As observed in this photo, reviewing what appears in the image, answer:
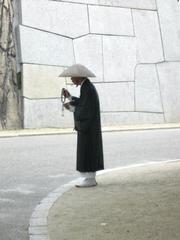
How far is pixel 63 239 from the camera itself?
6.86 metres

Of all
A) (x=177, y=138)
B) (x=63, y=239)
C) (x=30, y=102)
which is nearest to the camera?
(x=63, y=239)

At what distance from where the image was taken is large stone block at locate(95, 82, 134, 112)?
25.5 meters

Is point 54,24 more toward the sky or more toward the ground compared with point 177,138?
more toward the sky

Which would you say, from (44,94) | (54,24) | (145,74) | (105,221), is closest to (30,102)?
(44,94)

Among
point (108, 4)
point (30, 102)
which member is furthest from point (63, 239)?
point (108, 4)

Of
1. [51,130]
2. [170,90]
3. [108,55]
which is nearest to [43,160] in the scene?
[51,130]

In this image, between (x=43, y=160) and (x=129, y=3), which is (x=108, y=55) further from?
(x=43, y=160)

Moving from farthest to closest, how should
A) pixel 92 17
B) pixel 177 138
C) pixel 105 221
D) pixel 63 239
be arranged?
pixel 92 17, pixel 177 138, pixel 105 221, pixel 63 239

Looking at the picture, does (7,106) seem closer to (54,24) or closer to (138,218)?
(54,24)

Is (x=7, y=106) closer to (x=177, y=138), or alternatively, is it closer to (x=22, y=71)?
(x=22, y=71)

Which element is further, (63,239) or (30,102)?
(30,102)

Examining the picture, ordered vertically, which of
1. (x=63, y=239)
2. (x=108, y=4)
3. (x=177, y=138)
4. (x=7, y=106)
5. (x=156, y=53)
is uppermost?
(x=108, y=4)

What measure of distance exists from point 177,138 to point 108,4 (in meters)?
9.07

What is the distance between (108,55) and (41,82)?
3213 millimetres
